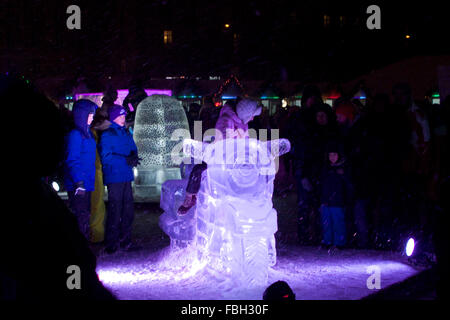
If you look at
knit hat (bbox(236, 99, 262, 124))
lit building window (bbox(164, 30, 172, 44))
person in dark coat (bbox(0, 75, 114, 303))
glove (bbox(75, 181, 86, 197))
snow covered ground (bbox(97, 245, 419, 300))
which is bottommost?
snow covered ground (bbox(97, 245, 419, 300))

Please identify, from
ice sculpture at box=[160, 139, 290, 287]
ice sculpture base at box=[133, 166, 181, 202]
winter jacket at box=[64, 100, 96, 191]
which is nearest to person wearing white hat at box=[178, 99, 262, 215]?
ice sculpture at box=[160, 139, 290, 287]

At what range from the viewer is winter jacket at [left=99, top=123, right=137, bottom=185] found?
258 inches

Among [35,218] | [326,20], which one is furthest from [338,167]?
[326,20]

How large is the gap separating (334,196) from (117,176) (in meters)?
2.75

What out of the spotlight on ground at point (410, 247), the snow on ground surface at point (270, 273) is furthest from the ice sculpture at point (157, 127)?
the spotlight on ground at point (410, 247)

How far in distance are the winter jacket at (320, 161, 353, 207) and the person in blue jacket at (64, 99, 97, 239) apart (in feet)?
9.71

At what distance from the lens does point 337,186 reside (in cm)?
671

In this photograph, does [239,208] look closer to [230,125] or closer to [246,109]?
[230,125]

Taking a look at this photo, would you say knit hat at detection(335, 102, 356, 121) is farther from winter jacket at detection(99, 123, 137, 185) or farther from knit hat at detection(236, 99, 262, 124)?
winter jacket at detection(99, 123, 137, 185)

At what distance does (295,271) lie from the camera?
5711 mm

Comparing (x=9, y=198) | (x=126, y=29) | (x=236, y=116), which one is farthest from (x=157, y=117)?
(x=126, y=29)

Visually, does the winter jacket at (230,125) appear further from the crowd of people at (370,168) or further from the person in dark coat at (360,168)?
the person in dark coat at (360,168)

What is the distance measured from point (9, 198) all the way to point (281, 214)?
804 cm
